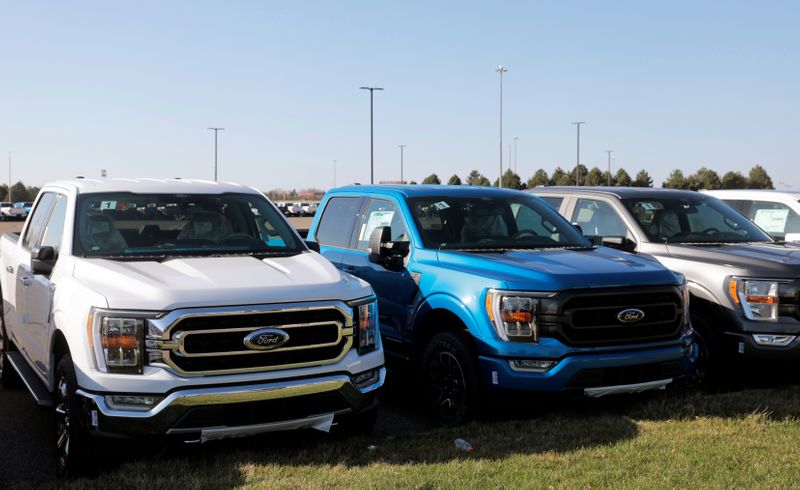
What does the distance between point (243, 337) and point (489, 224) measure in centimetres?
312

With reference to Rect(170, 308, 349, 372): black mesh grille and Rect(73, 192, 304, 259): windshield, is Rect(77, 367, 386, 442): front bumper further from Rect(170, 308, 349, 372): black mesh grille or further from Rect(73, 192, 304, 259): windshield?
Rect(73, 192, 304, 259): windshield

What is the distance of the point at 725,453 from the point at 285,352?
9.13 ft

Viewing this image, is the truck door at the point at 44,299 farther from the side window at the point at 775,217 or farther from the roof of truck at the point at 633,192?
the side window at the point at 775,217

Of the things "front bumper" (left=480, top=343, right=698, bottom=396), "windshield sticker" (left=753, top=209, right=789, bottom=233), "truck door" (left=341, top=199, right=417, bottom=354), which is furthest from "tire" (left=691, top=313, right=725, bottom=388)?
"windshield sticker" (left=753, top=209, right=789, bottom=233)

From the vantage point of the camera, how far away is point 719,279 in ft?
23.9

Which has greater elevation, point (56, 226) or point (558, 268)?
point (56, 226)

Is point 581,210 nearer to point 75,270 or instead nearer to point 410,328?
point 410,328

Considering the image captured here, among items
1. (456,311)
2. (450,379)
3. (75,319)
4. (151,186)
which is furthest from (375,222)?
(75,319)

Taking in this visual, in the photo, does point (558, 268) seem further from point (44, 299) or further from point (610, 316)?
point (44, 299)

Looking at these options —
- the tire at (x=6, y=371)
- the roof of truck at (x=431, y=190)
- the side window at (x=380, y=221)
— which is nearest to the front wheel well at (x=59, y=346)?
the tire at (x=6, y=371)

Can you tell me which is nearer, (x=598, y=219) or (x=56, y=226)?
(x=56, y=226)

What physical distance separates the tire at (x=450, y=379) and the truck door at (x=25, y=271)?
286cm

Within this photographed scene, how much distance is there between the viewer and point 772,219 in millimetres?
10648

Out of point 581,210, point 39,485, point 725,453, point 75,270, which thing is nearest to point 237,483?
point 39,485
